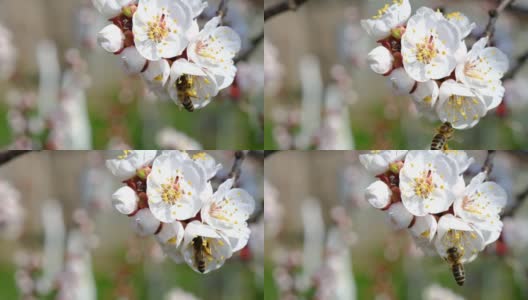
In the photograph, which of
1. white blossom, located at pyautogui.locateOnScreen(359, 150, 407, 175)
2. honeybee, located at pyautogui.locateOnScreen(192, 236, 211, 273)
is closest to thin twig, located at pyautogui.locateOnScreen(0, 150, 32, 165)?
honeybee, located at pyautogui.locateOnScreen(192, 236, 211, 273)

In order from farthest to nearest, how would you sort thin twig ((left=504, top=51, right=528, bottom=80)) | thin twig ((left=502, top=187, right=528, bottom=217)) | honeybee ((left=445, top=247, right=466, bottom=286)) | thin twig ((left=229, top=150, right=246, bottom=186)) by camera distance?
thin twig ((left=502, top=187, right=528, bottom=217))
thin twig ((left=504, top=51, right=528, bottom=80))
thin twig ((left=229, top=150, right=246, bottom=186))
honeybee ((left=445, top=247, right=466, bottom=286))

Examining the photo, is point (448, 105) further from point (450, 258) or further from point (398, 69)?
point (450, 258)

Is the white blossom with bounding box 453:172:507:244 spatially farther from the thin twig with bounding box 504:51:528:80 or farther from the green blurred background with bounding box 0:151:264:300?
the green blurred background with bounding box 0:151:264:300

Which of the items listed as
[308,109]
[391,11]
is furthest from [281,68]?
[391,11]

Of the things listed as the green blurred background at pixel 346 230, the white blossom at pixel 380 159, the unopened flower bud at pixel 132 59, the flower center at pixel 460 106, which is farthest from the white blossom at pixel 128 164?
the flower center at pixel 460 106

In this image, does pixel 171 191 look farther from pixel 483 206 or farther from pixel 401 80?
pixel 483 206

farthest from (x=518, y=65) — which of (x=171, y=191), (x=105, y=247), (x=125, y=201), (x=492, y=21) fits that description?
(x=105, y=247)

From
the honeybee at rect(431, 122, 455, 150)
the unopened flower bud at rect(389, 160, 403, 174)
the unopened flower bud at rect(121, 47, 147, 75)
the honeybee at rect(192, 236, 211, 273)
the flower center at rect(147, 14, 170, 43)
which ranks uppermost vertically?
the flower center at rect(147, 14, 170, 43)
